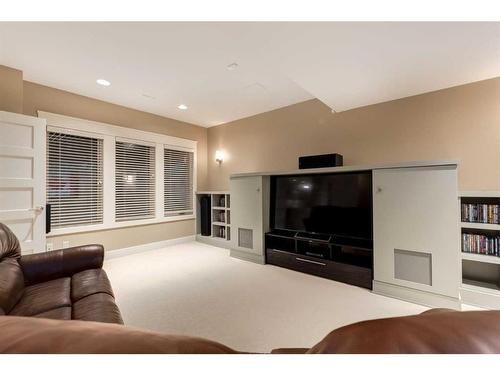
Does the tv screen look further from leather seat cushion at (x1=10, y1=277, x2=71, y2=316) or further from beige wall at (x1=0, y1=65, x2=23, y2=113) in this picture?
beige wall at (x1=0, y1=65, x2=23, y2=113)

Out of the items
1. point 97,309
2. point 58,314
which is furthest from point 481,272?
point 58,314

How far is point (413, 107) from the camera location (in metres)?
2.73

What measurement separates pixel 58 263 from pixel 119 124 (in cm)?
267

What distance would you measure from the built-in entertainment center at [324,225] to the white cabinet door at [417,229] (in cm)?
19

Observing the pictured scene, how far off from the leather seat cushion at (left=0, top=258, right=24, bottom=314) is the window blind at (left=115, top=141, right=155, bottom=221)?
219 cm

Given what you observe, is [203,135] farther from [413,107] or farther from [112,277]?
[413,107]

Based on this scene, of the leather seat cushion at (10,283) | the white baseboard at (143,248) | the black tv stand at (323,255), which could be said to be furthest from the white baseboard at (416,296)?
the white baseboard at (143,248)

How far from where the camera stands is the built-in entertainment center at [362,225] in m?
2.05

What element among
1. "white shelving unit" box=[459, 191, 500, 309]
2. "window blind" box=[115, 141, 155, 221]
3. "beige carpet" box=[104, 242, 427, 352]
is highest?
"window blind" box=[115, 141, 155, 221]

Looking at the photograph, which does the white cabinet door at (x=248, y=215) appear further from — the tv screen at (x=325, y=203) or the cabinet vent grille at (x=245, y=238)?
the tv screen at (x=325, y=203)

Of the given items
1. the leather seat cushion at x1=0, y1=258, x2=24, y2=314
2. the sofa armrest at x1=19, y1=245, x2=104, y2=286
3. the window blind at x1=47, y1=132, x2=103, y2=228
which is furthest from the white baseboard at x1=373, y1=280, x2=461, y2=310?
the window blind at x1=47, y1=132, x2=103, y2=228

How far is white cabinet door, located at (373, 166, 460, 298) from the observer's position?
2.01m

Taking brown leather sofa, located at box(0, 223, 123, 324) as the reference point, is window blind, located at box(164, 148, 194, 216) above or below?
above
